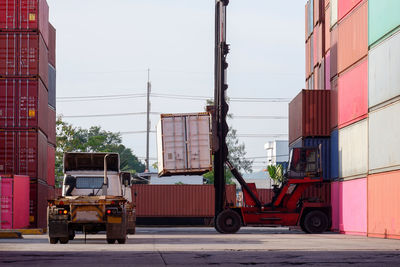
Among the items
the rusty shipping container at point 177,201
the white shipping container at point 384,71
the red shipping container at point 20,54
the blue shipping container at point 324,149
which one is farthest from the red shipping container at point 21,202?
the rusty shipping container at point 177,201

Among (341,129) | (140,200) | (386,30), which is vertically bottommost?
(140,200)

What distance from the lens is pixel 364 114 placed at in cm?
3244

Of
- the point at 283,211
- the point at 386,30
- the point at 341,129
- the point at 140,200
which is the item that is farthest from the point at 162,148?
the point at 140,200

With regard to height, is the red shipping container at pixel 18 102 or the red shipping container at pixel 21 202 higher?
the red shipping container at pixel 18 102

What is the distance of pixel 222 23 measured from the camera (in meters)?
35.3

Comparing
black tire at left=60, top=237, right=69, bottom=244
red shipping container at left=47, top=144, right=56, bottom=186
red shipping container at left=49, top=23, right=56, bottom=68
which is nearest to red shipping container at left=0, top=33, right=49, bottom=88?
red shipping container at left=47, top=144, right=56, bottom=186

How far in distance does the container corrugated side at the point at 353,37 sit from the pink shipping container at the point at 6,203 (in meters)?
14.1

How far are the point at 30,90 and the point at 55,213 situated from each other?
42.5 feet

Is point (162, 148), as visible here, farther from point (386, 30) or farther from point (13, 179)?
point (386, 30)

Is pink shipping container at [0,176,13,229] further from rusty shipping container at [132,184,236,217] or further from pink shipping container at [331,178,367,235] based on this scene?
rusty shipping container at [132,184,236,217]

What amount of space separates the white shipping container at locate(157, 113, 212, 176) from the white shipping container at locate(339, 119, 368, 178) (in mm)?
5566

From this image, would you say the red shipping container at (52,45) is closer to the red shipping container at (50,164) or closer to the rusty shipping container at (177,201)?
the red shipping container at (50,164)

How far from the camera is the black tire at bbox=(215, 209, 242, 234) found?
34219 millimetres

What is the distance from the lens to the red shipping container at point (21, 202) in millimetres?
33875
